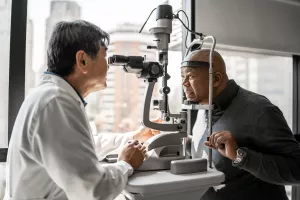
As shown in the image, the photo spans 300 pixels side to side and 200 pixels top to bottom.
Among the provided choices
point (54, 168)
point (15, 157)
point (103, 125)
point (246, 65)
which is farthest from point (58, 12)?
point (246, 65)

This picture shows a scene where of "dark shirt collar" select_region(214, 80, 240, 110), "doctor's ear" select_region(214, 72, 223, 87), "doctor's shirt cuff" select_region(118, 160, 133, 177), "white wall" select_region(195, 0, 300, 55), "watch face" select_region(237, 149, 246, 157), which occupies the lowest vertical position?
"doctor's shirt cuff" select_region(118, 160, 133, 177)

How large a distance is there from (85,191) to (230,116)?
849 millimetres

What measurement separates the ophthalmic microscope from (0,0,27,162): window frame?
3.26ft

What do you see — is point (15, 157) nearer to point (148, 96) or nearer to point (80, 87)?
point (80, 87)

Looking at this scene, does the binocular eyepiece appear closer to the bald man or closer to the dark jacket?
the bald man

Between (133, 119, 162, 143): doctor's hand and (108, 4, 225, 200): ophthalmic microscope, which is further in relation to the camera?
(133, 119, 162, 143): doctor's hand

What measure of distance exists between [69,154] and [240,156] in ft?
2.45

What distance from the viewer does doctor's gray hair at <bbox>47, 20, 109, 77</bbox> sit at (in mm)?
989

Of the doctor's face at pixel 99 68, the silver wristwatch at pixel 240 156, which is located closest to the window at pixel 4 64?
the doctor's face at pixel 99 68

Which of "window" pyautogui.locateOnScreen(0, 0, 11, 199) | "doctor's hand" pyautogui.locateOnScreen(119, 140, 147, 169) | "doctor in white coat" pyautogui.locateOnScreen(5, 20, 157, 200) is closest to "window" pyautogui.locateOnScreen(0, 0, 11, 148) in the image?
"window" pyautogui.locateOnScreen(0, 0, 11, 199)

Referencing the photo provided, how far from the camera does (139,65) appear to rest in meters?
1.07

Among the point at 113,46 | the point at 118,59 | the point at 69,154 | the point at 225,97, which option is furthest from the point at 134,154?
the point at 113,46

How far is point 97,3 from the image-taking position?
1.95m

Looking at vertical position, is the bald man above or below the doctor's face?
below
